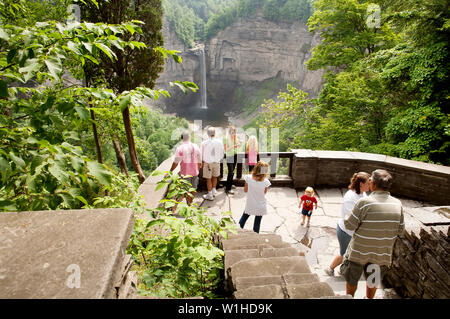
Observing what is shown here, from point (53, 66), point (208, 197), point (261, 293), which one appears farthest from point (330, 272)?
point (53, 66)

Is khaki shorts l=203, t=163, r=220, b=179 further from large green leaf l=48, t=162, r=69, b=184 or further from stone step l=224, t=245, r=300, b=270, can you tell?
large green leaf l=48, t=162, r=69, b=184

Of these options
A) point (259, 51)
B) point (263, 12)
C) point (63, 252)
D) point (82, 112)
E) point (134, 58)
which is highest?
point (263, 12)

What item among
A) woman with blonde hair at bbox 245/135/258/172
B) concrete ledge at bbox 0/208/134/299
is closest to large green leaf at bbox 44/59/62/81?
concrete ledge at bbox 0/208/134/299

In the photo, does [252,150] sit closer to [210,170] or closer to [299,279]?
[210,170]

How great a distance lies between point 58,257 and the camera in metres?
1.15

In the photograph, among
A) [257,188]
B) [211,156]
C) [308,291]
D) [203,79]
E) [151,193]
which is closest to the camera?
[308,291]

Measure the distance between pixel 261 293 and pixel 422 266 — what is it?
234 centimetres

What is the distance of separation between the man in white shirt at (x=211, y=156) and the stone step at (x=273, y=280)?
3.15 meters

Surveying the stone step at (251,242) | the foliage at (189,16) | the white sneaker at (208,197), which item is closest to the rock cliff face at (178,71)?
the foliage at (189,16)

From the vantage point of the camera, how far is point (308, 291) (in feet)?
6.11

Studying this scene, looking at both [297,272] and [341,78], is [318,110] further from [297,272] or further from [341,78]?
[297,272]

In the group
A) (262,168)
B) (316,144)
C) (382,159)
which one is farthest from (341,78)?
(262,168)

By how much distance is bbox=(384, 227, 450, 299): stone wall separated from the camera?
2.68m
